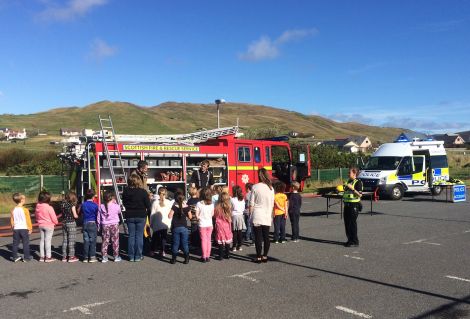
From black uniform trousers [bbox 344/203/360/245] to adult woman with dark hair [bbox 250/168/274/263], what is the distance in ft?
7.70

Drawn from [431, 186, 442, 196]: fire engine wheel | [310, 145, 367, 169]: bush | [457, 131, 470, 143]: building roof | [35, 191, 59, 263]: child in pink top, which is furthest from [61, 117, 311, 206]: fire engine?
[457, 131, 470, 143]: building roof

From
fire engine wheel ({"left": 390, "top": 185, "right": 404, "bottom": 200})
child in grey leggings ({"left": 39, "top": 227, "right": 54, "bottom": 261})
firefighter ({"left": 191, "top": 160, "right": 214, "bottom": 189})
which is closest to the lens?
child in grey leggings ({"left": 39, "top": 227, "right": 54, "bottom": 261})

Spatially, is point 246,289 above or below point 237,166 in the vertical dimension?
below

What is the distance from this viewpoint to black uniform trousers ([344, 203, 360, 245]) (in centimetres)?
995

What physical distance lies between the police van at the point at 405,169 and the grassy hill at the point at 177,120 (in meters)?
36.1

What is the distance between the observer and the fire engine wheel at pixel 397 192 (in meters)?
20.5

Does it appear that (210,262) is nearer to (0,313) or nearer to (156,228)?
(156,228)

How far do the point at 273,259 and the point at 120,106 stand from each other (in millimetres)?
130091

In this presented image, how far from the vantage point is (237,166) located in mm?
16344

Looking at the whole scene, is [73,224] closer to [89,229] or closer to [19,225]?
[89,229]

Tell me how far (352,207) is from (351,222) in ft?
1.15

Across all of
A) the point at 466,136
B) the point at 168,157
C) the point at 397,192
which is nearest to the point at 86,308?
the point at 168,157

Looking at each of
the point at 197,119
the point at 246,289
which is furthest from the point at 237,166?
the point at 197,119

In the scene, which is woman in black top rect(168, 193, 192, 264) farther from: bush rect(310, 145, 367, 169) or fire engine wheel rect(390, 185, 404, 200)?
bush rect(310, 145, 367, 169)
